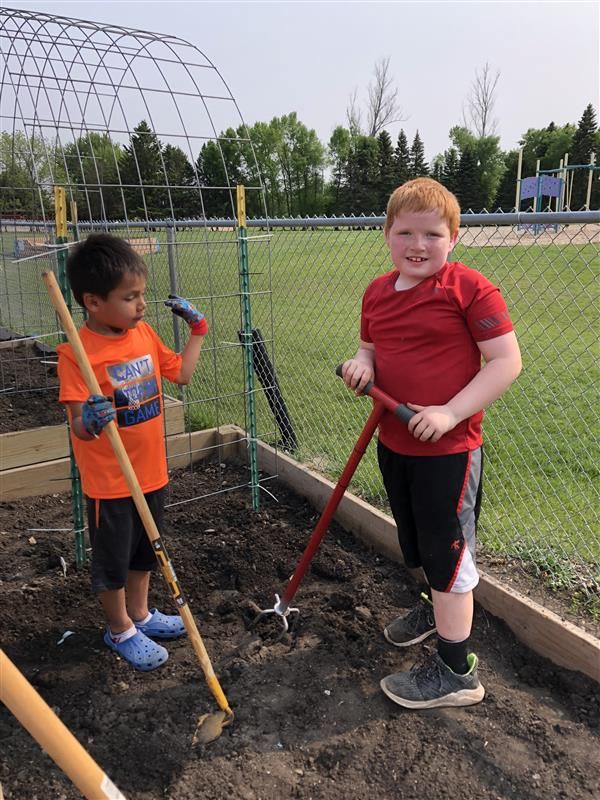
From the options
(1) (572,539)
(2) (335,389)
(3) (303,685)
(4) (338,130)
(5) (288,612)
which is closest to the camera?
(3) (303,685)

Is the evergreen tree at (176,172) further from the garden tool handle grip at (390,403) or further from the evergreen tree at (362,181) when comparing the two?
the evergreen tree at (362,181)

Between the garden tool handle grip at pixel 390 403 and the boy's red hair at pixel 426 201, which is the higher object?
the boy's red hair at pixel 426 201

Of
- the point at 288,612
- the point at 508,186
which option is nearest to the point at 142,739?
the point at 288,612

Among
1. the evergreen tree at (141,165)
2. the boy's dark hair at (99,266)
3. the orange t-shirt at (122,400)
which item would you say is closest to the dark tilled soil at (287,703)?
the orange t-shirt at (122,400)

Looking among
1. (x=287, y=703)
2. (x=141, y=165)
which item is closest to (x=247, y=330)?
(x=141, y=165)

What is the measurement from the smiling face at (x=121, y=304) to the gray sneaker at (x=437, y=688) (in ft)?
5.70

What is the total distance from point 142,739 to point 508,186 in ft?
Result: 188

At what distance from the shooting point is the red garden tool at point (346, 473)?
83.5 inches

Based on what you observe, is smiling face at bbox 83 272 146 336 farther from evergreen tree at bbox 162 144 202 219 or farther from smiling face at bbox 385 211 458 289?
evergreen tree at bbox 162 144 202 219

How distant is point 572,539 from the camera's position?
331 cm

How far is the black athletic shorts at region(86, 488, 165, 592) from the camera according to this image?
2.45 metres

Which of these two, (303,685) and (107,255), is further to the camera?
(303,685)

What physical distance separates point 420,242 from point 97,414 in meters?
1.21

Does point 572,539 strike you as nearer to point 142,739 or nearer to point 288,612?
point 288,612
